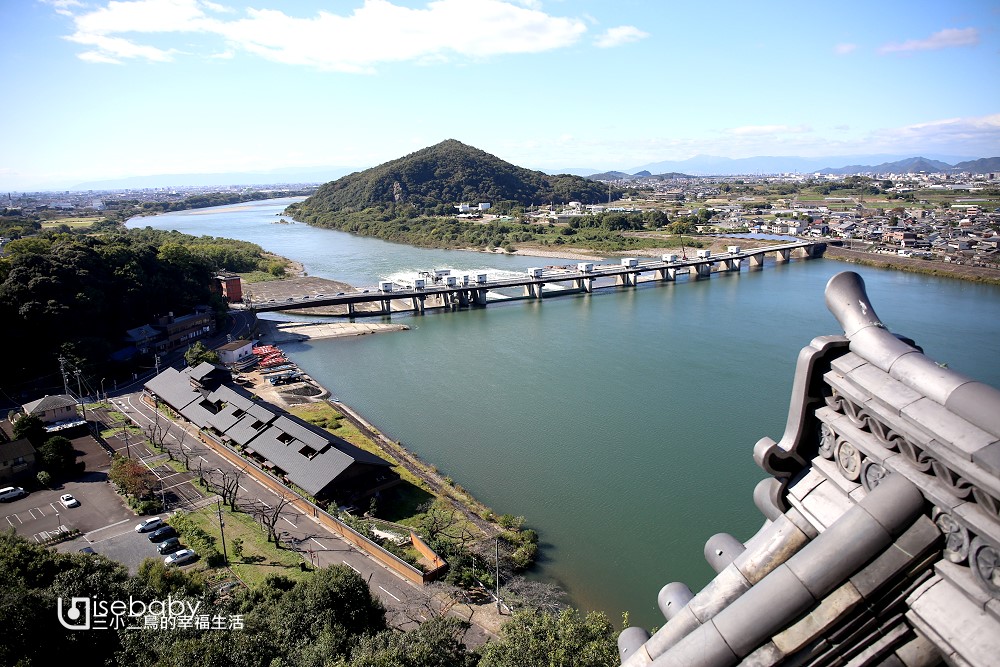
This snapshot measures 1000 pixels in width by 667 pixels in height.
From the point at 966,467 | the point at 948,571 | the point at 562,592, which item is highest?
the point at 966,467

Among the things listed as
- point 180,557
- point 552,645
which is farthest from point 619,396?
point 552,645

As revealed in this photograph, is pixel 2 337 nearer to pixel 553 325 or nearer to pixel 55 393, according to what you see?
pixel 55 393

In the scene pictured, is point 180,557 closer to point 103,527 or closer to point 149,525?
point 149,525

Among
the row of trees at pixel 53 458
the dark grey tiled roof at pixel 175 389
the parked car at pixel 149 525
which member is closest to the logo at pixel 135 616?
the parked car at pixel 149 525

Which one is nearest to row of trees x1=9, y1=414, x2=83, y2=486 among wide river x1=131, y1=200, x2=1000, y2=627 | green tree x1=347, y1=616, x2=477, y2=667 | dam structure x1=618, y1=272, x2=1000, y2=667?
wide river x1=131, y1=200, x2=1000, y2=627

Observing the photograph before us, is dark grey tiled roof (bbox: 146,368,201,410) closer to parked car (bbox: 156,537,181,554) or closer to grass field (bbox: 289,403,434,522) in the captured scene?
grass field (bbox: 289,403,434,522)

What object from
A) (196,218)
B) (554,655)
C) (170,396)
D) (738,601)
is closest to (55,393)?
(170,396)
